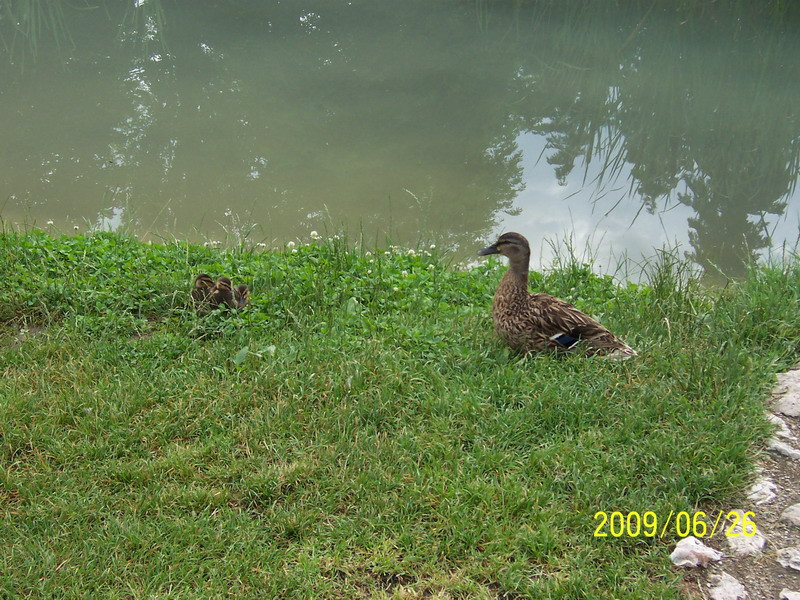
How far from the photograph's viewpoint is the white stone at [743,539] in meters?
3.50

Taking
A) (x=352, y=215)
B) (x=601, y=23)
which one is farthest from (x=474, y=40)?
(x=352, y=215)

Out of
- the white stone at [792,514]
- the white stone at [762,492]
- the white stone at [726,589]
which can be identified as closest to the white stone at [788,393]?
the white stone at [762,492]

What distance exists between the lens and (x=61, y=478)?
3.95 meters

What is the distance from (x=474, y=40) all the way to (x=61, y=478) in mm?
13317

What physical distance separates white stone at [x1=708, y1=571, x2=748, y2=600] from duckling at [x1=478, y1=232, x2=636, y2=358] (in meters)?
1.73

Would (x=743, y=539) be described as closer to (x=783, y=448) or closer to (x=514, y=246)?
(x=783, y=448)

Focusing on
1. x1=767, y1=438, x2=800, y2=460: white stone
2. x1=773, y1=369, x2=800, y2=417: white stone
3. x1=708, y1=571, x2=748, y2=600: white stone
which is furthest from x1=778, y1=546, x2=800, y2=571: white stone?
x1=773, y1=369, x2=800, y2=417: white stone

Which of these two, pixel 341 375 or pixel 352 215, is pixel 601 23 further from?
pixel 341 375

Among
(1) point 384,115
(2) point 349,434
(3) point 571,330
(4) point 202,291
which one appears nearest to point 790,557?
(3) point 571,330

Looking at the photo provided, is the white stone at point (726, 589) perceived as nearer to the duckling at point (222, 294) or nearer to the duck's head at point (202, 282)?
the duckling at point (222, 294)

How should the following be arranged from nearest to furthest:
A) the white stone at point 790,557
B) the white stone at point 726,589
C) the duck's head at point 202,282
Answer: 1. the white stone at point 726,589
2. the white stone at point 790,557
3. the duck's head at point 202,282

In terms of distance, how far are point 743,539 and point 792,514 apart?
1.01ft

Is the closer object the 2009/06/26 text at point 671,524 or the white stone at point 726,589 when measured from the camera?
the white stone at point 726,589

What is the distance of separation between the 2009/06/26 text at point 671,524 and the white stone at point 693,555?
0.37 ft
